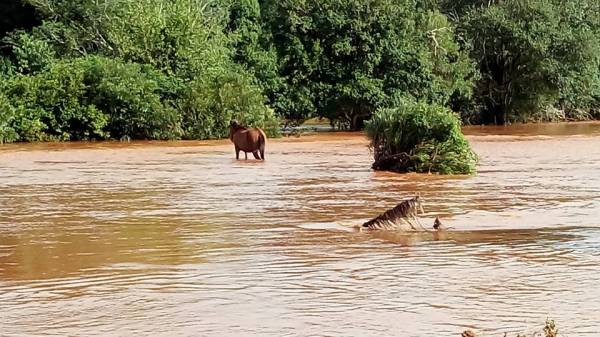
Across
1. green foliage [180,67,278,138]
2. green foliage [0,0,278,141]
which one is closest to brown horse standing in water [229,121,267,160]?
green foliage [0,0,278,141]

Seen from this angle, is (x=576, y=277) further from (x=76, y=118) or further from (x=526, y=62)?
(x=526, y=62)

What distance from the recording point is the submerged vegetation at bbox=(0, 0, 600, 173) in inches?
1383

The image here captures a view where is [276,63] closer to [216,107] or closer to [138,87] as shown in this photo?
[216,107]

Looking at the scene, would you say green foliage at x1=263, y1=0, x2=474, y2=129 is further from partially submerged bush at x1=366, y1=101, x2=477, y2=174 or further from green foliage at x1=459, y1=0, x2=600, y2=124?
partially submerged bush at x1=366, y1=101, x2=477, y2=174

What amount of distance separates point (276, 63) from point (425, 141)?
2196 cm

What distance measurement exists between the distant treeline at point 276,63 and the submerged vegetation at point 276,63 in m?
0.06

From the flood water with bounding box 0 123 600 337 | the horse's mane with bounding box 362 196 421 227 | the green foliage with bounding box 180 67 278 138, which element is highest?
the green foliage with bounding box 180 67 278 138

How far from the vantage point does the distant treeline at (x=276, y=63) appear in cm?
3512

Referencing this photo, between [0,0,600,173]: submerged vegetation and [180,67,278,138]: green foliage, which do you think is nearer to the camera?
[0,0,600,173]: submerged vegetation

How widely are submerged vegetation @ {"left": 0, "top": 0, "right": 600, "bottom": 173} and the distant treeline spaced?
2.2 inches

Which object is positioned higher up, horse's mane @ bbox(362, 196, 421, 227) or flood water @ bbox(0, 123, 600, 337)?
horse's mane @ bbox(362, 196, 421, 227)

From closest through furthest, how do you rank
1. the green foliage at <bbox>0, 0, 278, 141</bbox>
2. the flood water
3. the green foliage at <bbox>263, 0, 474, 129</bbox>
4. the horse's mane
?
the flood water
the horse's mane
the green foliage at <bbox>0, 0, 278, 141</bbox>
the green foliage at <bbox>263, 0, 474, 129</bbox>

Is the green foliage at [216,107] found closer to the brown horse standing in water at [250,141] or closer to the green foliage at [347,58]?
the green foliage at [347,58]

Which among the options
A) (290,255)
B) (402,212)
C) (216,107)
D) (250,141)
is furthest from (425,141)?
(216,107)
